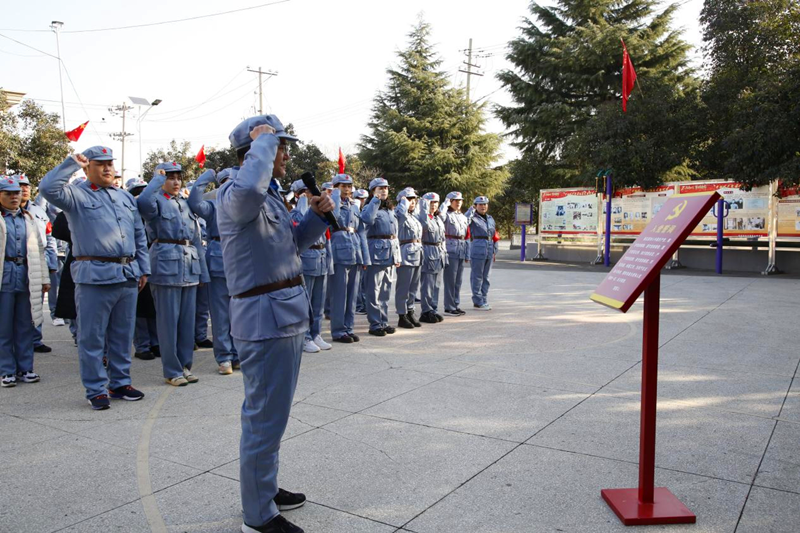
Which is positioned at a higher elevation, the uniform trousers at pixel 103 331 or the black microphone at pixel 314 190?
the black microphone at pixel 314 190

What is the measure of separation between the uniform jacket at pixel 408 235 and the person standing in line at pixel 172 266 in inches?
139

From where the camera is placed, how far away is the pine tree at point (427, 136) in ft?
106

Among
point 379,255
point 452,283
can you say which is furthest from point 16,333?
point 452,283

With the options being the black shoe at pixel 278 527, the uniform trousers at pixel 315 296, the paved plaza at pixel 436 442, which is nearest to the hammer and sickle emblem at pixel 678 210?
the paved plaza at pixel 436 442

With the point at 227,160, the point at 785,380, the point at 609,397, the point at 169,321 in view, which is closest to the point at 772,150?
the point at 785,380

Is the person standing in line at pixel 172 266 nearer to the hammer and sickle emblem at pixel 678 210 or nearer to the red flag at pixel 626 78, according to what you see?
the hammer and sickle emblem at pixel 678 210

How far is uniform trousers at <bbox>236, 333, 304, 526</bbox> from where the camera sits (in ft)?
10.0

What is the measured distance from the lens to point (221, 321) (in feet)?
22.2

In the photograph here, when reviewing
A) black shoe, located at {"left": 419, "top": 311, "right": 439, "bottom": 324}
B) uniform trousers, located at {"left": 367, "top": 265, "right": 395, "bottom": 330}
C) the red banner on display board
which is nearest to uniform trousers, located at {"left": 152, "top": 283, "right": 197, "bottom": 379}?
uniform trousers, located at {"left": 367, "top": 265, "right": 395, "bottom": 330}

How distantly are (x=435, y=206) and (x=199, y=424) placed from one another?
6.44 metres

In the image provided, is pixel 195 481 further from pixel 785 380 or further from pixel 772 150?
pixel 772 150

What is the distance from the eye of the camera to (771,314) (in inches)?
386

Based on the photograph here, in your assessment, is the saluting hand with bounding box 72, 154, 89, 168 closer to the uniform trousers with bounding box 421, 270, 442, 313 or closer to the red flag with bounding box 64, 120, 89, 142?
the red flag with bounding box 64, 120, 89, 142

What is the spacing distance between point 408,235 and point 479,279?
7.64 ft
